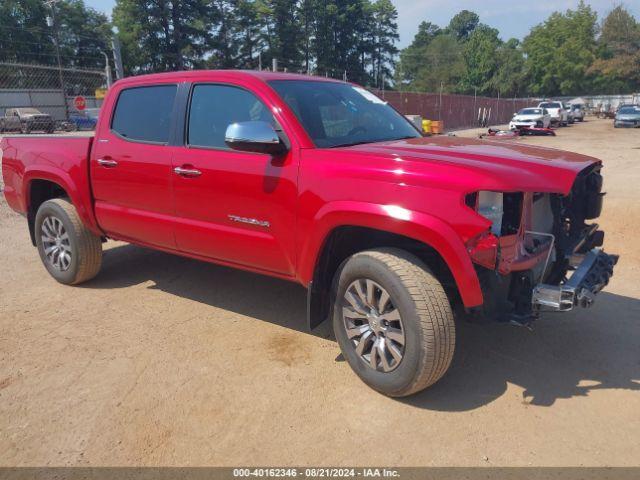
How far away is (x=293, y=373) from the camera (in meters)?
3.47

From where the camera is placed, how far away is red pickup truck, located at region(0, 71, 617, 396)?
2871 millimetres

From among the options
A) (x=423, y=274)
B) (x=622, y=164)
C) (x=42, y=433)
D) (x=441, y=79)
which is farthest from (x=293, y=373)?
(x=441, y=79)

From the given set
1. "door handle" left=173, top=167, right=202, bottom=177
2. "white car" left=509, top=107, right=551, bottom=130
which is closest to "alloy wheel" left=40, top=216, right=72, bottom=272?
"door handle" left=173, top=167, right=202, bottom=177

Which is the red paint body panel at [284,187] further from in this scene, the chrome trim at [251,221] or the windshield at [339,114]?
the windshield at [339,114]

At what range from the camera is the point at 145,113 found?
4379 millimetres

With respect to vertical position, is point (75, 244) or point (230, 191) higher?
point (230, 191)

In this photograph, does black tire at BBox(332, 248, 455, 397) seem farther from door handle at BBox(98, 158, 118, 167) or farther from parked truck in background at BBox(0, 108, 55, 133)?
parked truck in background at BBox(0, 108, 55, 133)

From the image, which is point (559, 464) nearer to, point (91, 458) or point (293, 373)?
point (293, 373)

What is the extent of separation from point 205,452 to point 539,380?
6.88ft

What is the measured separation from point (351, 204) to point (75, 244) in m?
3.05

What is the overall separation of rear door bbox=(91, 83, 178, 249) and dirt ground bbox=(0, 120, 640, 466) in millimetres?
721

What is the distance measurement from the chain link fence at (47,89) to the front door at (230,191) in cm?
1070

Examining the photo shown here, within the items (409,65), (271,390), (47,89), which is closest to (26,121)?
(47,89)

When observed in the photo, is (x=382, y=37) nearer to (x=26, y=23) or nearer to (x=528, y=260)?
(x=26, y=23)
